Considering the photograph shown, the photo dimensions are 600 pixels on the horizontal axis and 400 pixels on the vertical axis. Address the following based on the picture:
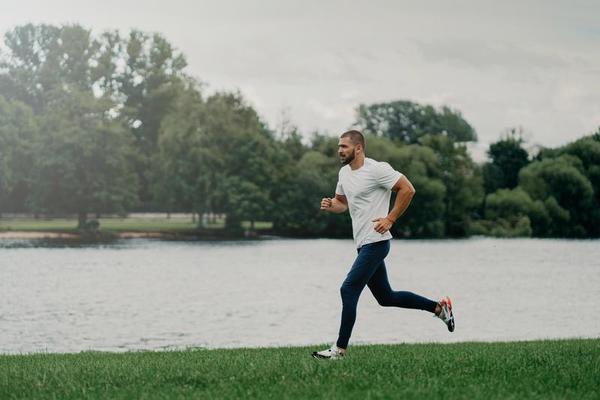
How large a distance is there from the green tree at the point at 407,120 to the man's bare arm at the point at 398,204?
118m

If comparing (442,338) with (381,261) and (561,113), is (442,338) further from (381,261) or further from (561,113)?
(561,113)

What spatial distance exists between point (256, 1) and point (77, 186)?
31432 millimetres

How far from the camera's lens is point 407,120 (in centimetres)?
13100

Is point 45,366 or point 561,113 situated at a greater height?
point 561,113

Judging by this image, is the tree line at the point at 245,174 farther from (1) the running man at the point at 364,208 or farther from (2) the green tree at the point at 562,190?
(1) the running man at the point at 364,208

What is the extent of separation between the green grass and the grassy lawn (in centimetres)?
8172

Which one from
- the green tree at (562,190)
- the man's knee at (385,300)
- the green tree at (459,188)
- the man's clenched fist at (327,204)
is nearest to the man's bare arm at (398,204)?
the man's clenched fist at (327,204)

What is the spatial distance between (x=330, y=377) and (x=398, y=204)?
2.32m

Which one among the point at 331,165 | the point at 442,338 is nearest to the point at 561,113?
the point at 331,165

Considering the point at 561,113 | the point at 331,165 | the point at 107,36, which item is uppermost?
the point at 107,36

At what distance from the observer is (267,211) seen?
94188mm

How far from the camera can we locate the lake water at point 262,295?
90.1 feet

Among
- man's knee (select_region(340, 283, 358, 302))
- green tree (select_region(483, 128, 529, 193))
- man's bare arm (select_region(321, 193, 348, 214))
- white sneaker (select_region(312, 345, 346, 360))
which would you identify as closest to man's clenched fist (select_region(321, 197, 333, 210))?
man's bare arm (select_region(321, 193, 348, 214))

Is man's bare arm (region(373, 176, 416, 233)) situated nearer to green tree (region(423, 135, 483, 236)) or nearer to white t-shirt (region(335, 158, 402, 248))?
white t-shirt (region(335, 158, 402, 248))
